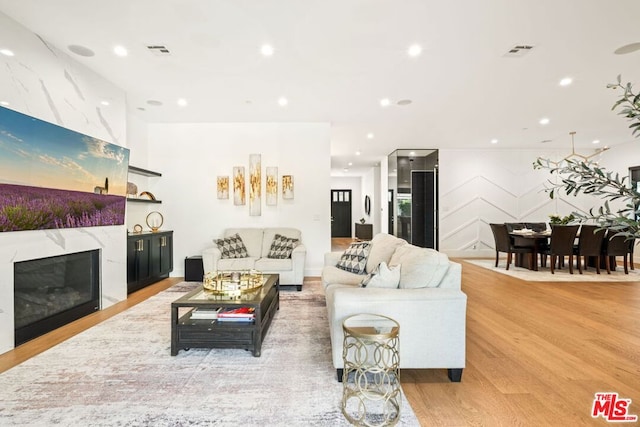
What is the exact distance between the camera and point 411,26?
2756mm

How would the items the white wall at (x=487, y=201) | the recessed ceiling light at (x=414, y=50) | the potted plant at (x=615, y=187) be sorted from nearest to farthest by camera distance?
the potted plant at (x=615, y=187) < the recessed ceiling light at (x=414, y=50) < the white wall at (x=487, y=201)

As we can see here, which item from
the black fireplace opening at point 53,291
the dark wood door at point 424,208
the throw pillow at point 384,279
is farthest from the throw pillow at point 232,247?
the dark wood door at point 424,208

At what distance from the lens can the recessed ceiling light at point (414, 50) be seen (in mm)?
3078

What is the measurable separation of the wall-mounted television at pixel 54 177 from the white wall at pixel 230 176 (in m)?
1.50

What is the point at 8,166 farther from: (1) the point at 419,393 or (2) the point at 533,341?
(2) the point at 533,341

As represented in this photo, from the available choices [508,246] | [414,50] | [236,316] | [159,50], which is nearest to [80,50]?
[159,50]

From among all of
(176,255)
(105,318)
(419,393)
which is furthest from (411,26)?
(176,255)

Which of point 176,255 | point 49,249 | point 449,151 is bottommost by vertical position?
point 176,255

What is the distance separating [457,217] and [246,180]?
18.3 feet

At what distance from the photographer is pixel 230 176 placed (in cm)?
557

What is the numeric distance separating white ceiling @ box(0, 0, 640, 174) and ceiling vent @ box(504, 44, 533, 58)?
64mm

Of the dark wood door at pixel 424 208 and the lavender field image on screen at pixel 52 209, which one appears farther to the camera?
the dark wood door at pixel 424 208

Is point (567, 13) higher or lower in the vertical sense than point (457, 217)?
higher

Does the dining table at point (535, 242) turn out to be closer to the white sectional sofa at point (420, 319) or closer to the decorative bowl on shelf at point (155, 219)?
the white sectional sofa at point (420, 319)
